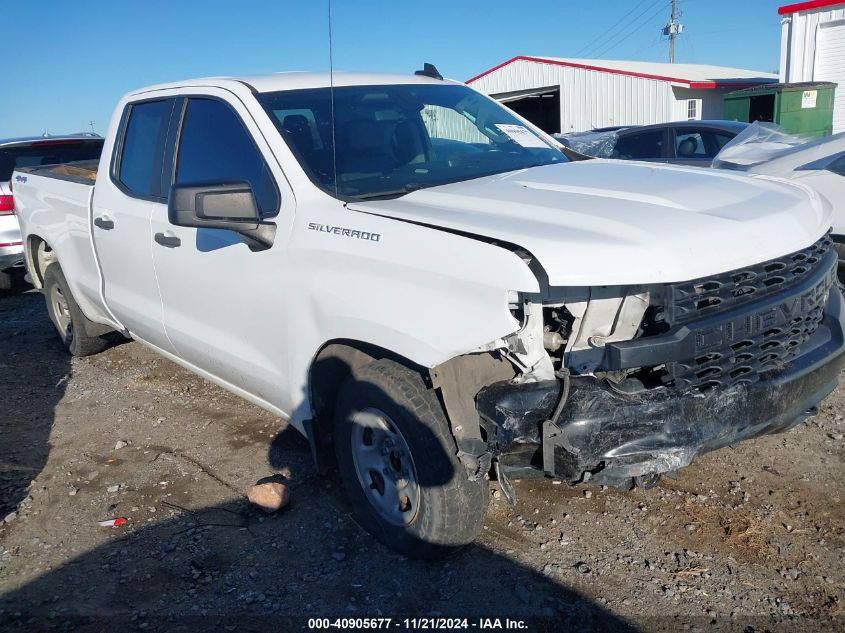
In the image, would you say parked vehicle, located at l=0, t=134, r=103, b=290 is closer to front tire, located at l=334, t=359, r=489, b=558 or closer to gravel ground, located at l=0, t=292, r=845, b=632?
gravel ground, located at l=0, t=292, r=845, b=632

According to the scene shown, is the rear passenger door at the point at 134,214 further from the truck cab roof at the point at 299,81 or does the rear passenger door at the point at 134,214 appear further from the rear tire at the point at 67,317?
the rear tire at the point at 67,317

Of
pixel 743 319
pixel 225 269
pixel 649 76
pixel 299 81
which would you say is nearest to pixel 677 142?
pixel 299 81

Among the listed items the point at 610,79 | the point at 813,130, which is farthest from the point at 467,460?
the point at 610,79

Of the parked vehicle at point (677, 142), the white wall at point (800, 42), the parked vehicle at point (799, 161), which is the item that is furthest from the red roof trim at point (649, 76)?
the parked vehicle at point (799, 161)

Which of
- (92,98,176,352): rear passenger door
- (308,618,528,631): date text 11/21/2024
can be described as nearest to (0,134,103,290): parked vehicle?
(92,98,176,352): rear passenger door

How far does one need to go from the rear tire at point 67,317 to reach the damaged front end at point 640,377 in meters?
4.40

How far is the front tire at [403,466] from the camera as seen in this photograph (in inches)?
109

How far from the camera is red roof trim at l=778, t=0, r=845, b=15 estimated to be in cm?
1742

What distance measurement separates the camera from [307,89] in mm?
3744

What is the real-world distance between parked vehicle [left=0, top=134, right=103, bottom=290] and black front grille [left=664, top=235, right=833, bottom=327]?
7.61 metres

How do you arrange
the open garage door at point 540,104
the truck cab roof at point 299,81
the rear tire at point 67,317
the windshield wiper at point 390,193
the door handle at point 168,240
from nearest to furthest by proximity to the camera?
1. the windshield wiper at point 390,193
2. the truck cab roof at point 299,81
3. the door handle at point 168,240
4. the rear tire at point 67,317
5. the open garage door at point 540,104

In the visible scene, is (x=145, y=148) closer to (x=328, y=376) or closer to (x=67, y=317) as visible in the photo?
(x=328, y=376)

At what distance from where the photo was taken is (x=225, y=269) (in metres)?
3.57

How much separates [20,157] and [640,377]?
8.15 metres
